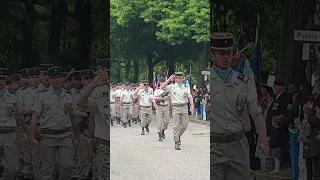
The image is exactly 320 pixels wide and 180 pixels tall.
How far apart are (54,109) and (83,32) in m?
0.71

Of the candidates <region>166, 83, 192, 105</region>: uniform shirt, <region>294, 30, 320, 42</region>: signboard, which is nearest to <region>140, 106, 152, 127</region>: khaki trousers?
<region>166, 83, 192, 105</region>: uniform shirt

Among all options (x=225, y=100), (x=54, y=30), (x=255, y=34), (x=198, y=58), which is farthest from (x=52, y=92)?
(x=198, y=58)

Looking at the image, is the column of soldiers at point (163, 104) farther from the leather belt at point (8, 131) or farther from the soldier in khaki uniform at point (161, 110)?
the leather belt at point (8, 131)

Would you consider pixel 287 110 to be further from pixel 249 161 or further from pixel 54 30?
pixel 54 30

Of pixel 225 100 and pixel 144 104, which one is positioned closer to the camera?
pixel 225 100

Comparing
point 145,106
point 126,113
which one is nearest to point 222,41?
point 145,106

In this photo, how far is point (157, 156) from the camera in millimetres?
7602

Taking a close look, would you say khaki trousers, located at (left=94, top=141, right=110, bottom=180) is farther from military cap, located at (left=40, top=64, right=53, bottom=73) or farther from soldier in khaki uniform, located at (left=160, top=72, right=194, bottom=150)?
soldier in khaki uniform, located at (left=160, top=72, right=194, bottom=150)

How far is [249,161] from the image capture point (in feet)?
15.0

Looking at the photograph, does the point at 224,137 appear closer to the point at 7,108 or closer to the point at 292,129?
the point at 292,129

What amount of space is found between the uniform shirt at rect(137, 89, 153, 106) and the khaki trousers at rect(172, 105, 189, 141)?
61 centimetres

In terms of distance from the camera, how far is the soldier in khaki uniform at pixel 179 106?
849cm

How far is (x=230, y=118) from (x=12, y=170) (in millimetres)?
1951

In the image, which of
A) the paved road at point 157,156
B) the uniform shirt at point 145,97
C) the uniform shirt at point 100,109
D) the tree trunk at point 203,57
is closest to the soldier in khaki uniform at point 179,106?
the paved road at point 157,156
